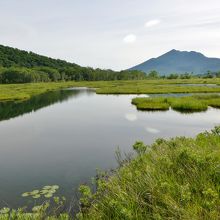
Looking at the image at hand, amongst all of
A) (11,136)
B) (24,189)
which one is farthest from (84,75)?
(24,189)

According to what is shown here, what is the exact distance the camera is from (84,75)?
183 meters

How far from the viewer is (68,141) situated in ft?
71.8

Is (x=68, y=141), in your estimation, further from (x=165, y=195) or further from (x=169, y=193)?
(x=165, y=195)

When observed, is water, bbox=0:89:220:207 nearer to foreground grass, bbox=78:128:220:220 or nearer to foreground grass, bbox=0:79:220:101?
foreground grass, bbox=78:128:220:220

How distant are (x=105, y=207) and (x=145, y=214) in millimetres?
1401

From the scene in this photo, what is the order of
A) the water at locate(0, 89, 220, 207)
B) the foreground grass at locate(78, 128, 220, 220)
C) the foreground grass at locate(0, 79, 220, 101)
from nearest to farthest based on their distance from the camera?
1. the foreground grass at locate(78, 128, 220, 220)
2. the water at locate(0, 89, 220, 207)
3. the foreground grass at locate(0, 79, 220, 101)

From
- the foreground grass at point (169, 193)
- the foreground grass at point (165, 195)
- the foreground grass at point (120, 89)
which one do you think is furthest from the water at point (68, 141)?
the foreground grass at point (120, 89)

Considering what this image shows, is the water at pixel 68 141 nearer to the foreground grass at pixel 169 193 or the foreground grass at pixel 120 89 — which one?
the foreground grass at pixel 169 193

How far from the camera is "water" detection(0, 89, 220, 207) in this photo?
1388 centimetres

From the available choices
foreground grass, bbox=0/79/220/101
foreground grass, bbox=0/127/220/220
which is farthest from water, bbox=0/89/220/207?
foreground grass, bbox=0/79/220/101

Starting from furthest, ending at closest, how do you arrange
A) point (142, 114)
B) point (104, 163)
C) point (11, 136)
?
1. point (142, 114)
2. point (11, 136)
3. point (104, 163)

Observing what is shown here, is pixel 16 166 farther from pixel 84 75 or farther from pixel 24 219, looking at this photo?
pixel 84 75

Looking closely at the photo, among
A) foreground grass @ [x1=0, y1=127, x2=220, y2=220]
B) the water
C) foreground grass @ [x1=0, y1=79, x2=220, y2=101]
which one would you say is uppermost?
foreground grass @ [x1=0, y1=127, x2=220, y2=220]

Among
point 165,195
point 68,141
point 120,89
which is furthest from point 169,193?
point 120,89
